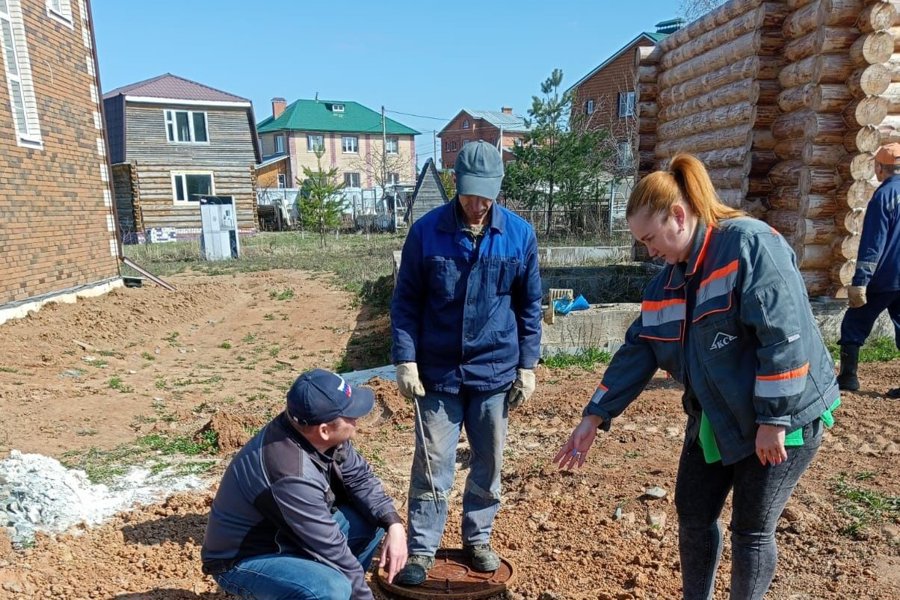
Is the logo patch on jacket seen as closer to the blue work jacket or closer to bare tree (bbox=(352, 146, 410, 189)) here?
the blue work jacket

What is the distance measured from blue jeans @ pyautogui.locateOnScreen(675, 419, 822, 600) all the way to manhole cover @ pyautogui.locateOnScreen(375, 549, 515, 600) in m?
0.90

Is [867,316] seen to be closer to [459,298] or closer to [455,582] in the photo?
[459,298]

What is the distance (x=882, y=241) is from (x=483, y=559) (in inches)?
163

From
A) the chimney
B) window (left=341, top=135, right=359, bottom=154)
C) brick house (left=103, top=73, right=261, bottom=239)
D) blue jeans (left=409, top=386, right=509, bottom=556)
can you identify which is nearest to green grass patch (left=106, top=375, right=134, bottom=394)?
blue jeans (left=409, top=386, right=509, bottom=556)

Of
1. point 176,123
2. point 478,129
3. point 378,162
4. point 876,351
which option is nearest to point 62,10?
point 876,351

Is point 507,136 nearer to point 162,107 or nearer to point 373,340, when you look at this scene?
point 162,107

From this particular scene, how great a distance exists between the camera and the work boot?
5.74 m

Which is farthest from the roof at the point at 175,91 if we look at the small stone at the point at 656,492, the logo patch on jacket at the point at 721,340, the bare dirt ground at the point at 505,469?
the logo patch on jacket at the point at 721,340

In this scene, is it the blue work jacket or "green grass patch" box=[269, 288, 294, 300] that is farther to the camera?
"green grass patch" box=[269, 288, 294, 300]

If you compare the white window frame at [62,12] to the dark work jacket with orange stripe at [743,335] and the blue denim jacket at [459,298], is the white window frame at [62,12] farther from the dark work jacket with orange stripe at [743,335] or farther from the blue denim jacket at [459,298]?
the dark work jacket with orange stripe at [743,335]

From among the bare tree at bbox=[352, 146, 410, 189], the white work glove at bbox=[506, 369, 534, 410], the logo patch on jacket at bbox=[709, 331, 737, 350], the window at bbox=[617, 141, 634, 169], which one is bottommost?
the white work glove at bbox=[506, 369, 534, 410]

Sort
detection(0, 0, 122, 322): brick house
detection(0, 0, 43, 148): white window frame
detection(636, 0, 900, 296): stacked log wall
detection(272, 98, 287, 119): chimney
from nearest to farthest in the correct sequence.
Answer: detection(636, 0, 900, 296): stacked log wall
detection(0, 0, 122, 322): brick house
detection(0, 0, 43, 148): white window frame
detection(272, 98, 287, 119): chimney

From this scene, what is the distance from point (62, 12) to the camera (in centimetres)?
1153

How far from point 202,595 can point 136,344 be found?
7244 millimetres
